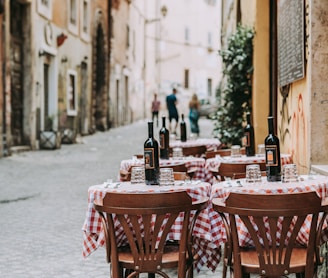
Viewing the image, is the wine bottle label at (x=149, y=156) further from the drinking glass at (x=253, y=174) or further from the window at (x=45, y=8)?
the window at (x=45, y=8)

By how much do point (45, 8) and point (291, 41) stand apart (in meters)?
13.0

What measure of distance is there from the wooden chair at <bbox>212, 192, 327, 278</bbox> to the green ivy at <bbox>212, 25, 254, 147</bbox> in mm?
7124

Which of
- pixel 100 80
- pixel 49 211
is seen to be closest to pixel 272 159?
pixel 49 211

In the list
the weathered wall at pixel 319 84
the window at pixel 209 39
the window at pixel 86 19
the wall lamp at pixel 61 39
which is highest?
the window at pixel 209 39

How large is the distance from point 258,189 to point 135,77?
110 ft

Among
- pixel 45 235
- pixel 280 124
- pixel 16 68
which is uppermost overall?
pixel 16 68

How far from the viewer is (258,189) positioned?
398cm

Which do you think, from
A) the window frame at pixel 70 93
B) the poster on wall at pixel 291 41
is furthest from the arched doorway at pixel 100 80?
the poster on wall at pixel 291 41

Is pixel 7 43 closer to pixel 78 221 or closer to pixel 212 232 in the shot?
pixel 78 221

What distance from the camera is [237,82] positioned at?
10789 millimetres

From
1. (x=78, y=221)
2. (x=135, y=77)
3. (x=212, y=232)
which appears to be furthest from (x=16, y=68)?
(x=135, y=77)

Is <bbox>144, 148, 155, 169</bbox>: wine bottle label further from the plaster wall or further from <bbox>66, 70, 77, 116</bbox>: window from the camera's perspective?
<bbox>66, 70, 77, 116</bbox>: window

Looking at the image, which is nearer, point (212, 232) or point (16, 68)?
point (212, 232)

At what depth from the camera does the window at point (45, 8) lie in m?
18.1
